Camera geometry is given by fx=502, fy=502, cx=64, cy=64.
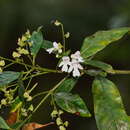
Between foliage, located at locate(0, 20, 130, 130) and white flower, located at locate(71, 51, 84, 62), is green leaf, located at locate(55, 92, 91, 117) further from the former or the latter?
white flower, located at locate(71, 51, 84, 62)

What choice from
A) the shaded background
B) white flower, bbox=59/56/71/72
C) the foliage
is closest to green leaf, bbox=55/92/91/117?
the foliage

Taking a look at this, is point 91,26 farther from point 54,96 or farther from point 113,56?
point 54,96

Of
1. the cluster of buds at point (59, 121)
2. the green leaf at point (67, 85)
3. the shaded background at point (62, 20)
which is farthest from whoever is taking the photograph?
the shaded background at point (62, 20)

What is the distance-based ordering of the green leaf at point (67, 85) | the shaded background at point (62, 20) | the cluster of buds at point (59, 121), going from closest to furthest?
the cluster of buds at point (59, 121) → the green leaf at point (67, 85) → the shaded background at point (62, 20)

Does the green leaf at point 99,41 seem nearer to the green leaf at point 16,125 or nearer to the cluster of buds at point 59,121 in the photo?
the cluster of buds at point 59,121

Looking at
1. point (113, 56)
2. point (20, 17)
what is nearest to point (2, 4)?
point (20, 17)

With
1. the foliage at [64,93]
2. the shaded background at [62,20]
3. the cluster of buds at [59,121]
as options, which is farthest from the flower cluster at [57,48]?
the shaded background at [62,20]

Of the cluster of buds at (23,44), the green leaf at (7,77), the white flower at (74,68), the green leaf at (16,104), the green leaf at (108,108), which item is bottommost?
the green leaf at (108,108)

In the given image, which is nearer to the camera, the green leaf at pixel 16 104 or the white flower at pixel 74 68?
the white flower at pixel 74 68
